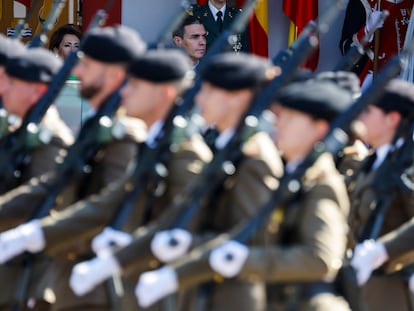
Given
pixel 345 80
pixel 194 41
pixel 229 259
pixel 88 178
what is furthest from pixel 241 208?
pixel 194 41

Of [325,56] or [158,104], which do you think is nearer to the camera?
[158,104]

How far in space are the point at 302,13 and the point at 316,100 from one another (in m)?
7.72

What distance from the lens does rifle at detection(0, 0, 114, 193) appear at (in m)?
7.47

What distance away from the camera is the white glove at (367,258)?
6.45 m

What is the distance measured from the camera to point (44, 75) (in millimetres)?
7840

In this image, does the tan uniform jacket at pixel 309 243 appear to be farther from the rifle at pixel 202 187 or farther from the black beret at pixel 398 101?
the black beret at pixel 398 101

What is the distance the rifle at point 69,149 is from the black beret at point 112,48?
0.21 m

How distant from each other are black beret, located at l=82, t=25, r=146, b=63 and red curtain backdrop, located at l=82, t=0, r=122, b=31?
6.38 meters

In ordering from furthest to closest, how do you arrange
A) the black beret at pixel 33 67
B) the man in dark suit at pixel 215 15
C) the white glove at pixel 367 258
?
the man in dark suit at pixel 215 15 < the black beret at pixel 33 67 < the white glove at pixel 367 258

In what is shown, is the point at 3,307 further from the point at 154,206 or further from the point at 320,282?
the point at 320,282

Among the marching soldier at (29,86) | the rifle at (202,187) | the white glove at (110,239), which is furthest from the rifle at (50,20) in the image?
the rifle at (202,187)

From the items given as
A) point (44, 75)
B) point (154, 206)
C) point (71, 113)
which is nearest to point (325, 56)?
point (71, 113)

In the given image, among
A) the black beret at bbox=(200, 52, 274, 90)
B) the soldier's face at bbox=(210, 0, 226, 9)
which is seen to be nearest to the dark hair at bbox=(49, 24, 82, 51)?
the soldier's face at bbox=(210, 0, 226, 9)

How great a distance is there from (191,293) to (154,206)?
0.65 m
